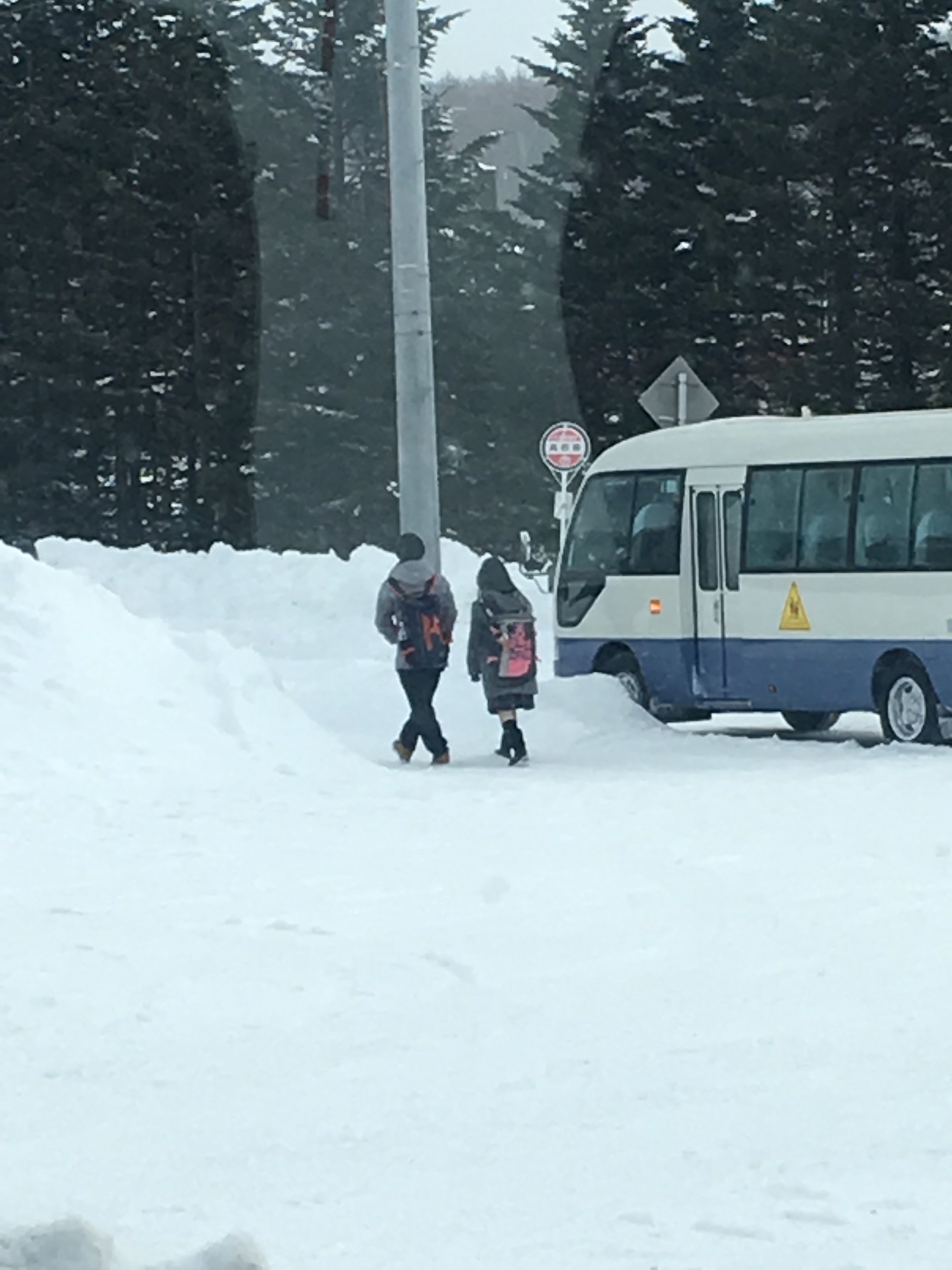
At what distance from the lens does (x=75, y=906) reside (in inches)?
406

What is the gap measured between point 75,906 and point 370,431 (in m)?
51.1

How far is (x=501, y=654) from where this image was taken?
18312mm

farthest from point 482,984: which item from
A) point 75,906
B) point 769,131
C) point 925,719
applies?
point 769,131

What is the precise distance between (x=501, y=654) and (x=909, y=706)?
324cm

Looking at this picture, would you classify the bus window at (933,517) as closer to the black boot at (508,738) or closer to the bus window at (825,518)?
the bus window at (825,518)

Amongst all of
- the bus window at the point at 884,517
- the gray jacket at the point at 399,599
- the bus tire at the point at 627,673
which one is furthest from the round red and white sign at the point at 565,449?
the gray jacket at the point at 399,599

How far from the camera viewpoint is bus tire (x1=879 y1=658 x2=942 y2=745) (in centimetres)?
1909

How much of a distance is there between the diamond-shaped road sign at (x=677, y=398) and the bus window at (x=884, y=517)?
6747 mm

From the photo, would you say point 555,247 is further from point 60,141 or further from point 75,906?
point 75,906

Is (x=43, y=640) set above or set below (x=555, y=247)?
below

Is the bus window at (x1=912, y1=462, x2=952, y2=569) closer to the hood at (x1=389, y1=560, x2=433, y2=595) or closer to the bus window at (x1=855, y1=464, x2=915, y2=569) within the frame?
the bus window at (x1=855, y1=464, x2=915, y2=569)

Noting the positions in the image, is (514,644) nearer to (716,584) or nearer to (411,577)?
(411,577)

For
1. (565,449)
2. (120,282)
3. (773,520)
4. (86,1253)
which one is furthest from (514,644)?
(120,282)

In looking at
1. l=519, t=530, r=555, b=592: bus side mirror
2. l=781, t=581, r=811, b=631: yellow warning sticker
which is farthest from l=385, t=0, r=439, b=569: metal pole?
l=519, t=530, r=555, b=592: bus side mirror
